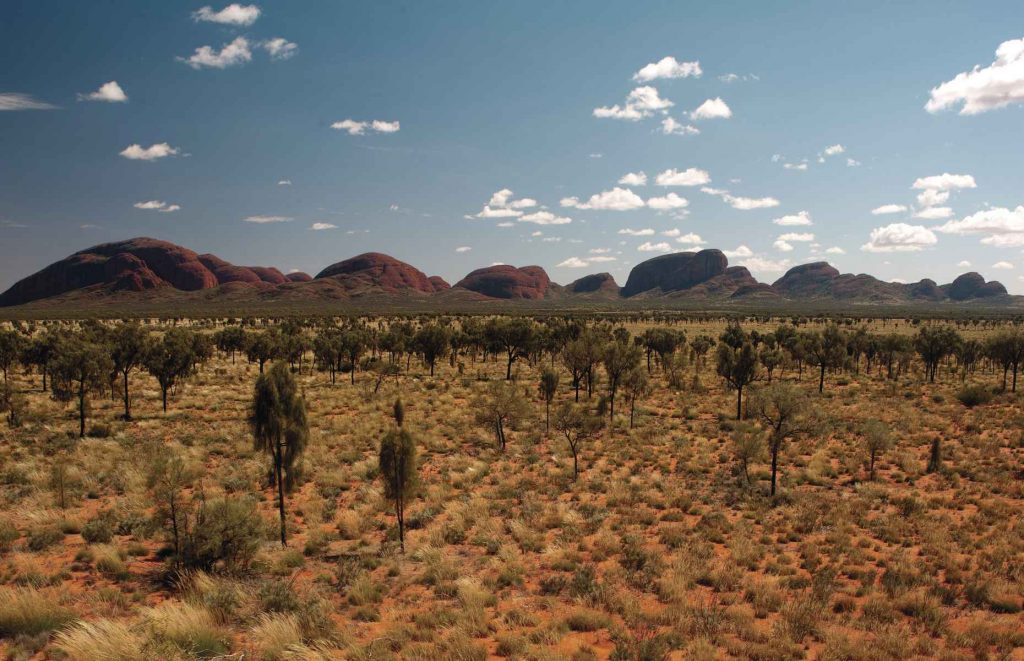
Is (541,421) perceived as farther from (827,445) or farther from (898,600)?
(898,600)

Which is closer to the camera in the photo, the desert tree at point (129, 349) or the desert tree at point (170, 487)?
the desert tree at point (170, 487)

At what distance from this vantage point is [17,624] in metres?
11.0

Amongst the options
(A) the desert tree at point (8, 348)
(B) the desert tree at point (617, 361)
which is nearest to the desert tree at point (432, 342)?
(B) the desert tree at point (617, 361)

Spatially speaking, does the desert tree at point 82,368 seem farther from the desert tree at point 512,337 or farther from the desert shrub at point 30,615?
the desert tree at point 512,337

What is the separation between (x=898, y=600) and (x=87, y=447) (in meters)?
34.6

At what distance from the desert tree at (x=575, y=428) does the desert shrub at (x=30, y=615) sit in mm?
17822

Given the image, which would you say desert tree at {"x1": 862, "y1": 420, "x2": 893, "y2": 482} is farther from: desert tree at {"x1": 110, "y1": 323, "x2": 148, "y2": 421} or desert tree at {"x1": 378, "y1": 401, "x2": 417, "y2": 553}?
desert tree at {"x1": 110, "y1": 323, "x2": 148, "y2": 421}

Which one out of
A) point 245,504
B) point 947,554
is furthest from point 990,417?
point 245,504

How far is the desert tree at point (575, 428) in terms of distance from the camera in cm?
2583

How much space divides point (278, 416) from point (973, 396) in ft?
166

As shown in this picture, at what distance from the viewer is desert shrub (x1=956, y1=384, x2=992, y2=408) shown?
134 feet

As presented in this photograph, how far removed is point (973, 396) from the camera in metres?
40.8

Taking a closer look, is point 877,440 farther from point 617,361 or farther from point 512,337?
point 512,337

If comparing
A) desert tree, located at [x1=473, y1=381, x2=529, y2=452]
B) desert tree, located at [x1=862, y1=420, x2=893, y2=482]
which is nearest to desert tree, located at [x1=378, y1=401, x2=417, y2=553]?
desert tree, located at [x1=473, y1=381, x2=529, y2=452]
